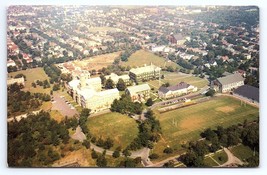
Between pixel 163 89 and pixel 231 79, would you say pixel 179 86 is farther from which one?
pixel 231 79

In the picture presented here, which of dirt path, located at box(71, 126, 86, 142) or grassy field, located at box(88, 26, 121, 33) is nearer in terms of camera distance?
dirt path, located at box(71, 126, 86, 142)

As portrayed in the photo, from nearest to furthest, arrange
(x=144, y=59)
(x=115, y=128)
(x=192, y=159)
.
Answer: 1. (x=192, y=159)
2. (x=115, y=128)
3. (x=144, y=59)

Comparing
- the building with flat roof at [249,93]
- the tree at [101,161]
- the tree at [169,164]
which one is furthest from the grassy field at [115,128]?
the building with flat roof at [249,93]

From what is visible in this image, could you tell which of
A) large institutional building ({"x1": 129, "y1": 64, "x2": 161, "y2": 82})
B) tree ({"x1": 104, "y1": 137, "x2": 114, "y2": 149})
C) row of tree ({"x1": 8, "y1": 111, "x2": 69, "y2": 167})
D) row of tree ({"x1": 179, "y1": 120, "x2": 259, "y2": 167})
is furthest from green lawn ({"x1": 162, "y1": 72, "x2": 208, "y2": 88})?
row of tree ({"x1": 8, "y1": 111, "x2": 69, "y2": 167})

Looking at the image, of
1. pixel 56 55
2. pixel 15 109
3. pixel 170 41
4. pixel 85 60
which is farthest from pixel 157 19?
pixel 15 109

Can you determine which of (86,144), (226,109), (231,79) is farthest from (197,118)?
(86,144)

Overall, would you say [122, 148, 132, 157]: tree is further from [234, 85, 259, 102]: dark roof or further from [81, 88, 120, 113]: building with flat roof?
[234, 85, 259, 102]: dark roof

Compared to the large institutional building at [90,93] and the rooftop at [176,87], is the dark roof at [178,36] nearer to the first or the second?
the rooftop at [176,87]
